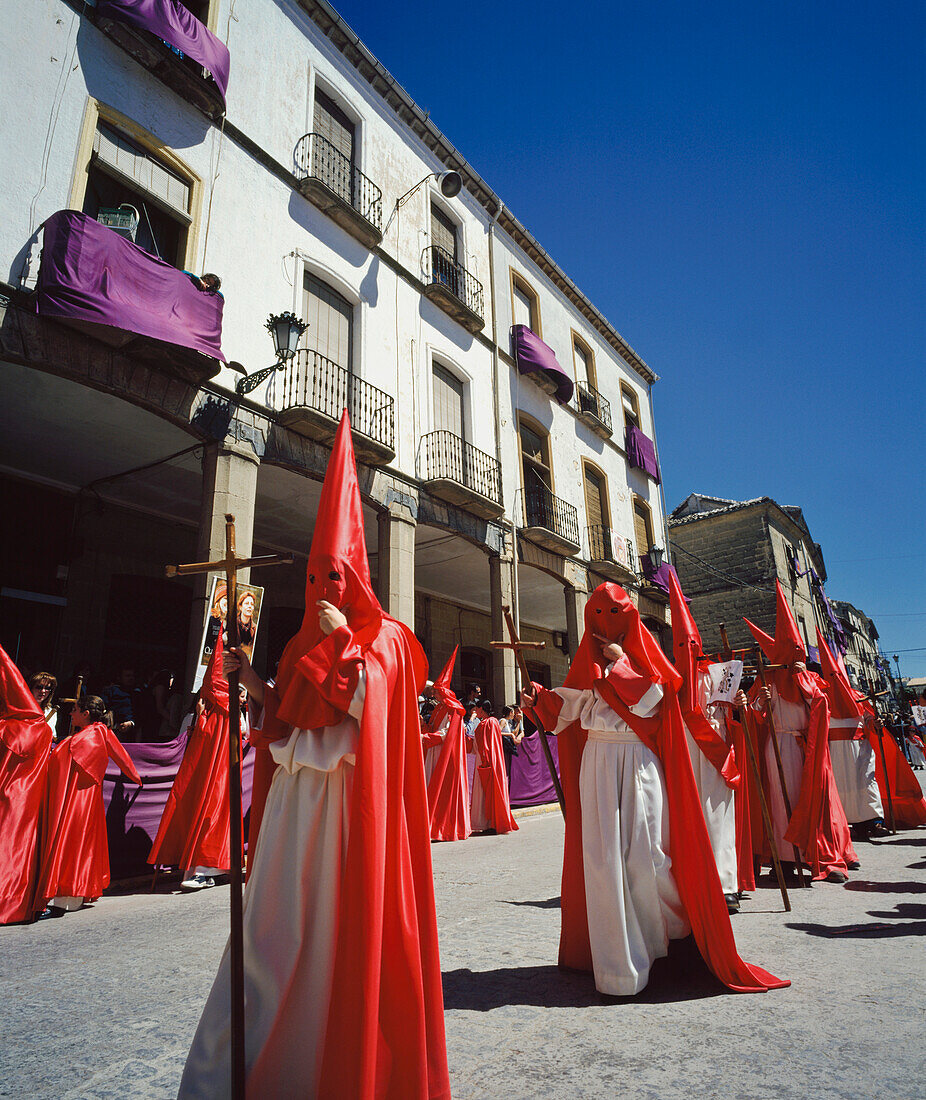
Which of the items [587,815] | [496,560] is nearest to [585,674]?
[587,815]

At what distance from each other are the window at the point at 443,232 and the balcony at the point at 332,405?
16.5 feet

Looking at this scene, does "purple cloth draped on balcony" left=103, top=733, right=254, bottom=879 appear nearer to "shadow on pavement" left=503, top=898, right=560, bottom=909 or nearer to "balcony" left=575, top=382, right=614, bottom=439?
"shadow on pavement" left=503, top=898, right=560, bottom=909

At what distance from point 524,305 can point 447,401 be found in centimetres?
528

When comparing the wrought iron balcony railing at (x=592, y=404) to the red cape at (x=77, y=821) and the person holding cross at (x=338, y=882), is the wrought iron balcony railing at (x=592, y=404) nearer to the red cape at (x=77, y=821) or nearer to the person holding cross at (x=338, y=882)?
the red cape at (x=77, y=821)

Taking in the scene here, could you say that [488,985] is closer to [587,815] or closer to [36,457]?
[587,815]

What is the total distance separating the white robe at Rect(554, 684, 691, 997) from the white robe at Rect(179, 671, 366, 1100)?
1.49 m

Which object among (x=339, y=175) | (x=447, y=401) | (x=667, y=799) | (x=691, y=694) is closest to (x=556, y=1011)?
(x=667, y=799)

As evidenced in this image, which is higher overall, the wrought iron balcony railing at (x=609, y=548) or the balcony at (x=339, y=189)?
the balcony at (x=339, y=189)

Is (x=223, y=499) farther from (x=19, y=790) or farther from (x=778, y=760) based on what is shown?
(x=778, y=760)

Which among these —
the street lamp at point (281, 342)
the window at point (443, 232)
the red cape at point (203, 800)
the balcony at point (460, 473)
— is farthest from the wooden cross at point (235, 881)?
the window at point (443, 232)

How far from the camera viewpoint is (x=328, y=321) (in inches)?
472

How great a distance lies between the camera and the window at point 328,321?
11.6 metres

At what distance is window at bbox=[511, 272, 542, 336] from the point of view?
17.6 m

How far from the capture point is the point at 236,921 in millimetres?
1994
